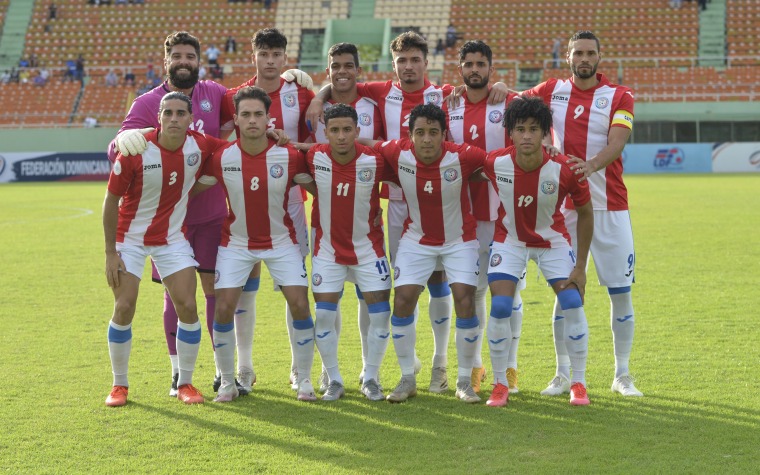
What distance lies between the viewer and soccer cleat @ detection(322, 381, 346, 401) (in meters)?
5.52

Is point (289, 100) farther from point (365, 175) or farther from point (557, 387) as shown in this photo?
point (557, 387)

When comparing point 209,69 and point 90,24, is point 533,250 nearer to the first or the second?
point 209,69

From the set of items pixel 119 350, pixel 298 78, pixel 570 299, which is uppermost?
pixel 298 78

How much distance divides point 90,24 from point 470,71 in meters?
36.9

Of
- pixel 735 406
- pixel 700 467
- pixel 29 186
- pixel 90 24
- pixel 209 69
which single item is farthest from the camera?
pixel 90 24

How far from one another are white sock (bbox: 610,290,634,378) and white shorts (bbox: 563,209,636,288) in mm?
107

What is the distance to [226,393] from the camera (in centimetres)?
555

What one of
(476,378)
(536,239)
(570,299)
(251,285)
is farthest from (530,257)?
(251,285)

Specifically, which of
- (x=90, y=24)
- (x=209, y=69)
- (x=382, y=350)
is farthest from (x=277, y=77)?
(x=90, y=24)

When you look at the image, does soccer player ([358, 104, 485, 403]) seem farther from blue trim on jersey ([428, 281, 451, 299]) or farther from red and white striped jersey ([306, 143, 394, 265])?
blue trim on jersey ([428, 281, 451, 299])

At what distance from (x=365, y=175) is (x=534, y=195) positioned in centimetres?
100

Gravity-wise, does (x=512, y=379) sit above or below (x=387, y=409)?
above

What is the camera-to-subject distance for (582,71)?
18.7 feet

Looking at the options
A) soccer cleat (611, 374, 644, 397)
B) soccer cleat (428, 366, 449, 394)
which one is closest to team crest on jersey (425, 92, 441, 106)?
soccer cleat (428, 366, 449, 394)
